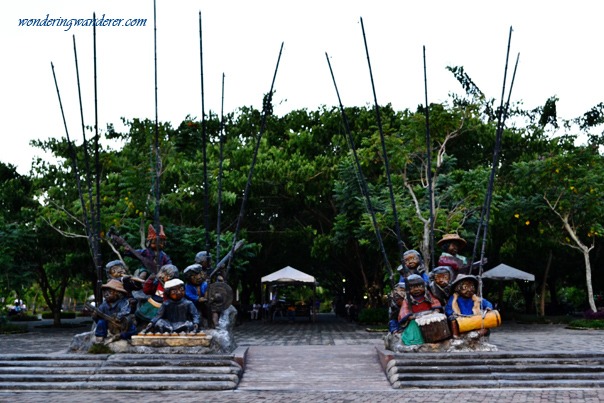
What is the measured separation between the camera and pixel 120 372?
12.0 m

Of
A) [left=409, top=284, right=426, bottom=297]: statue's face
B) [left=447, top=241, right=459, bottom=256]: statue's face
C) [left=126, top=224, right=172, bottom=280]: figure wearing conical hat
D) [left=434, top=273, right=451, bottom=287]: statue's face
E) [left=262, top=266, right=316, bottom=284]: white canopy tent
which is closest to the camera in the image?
[left=409, top=284, right=426, bottom=297]: statue's face

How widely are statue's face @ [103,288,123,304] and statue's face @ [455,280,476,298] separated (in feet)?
19.9

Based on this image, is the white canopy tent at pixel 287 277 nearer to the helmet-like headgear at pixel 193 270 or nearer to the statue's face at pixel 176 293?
the helmet-like headgear at pixel 193 270

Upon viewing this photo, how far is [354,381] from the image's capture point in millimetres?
12156

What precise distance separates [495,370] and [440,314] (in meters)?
1.51

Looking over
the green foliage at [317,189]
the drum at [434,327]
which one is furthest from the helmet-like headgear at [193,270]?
the green foliage at [317,189]

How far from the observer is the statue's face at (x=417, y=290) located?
13523 millimetres

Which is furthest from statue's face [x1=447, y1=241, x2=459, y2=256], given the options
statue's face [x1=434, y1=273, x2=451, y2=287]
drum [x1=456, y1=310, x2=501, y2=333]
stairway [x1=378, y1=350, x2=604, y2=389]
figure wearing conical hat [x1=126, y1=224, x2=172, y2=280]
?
figure wearing conical hat [x1=126, y1=224, x2=172, y2=280]

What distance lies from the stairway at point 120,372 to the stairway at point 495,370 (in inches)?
106

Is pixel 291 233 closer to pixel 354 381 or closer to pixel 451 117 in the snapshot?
pixel 451 117

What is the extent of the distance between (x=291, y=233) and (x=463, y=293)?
1944 centimetres

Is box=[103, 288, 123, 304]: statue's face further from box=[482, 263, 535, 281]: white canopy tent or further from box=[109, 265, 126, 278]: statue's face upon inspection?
box=[482, 263, 535, 281]: white canopy tent

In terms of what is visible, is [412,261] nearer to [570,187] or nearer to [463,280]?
[463,280]

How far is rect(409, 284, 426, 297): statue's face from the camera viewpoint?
13523 millimetres
